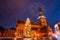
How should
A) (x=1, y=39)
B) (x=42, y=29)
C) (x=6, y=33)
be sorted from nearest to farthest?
(x=1, y=39) → (x=6, y=33) → (x=42, y=29)

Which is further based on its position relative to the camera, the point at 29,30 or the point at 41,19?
the point at 41,19

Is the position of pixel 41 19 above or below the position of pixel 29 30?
above

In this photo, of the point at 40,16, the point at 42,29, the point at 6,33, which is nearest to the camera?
the point at 6,33

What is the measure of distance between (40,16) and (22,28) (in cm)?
423

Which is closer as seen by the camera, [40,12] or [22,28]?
[22,28]

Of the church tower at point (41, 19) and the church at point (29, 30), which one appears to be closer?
the church at point (29, 30)

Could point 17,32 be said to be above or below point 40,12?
below

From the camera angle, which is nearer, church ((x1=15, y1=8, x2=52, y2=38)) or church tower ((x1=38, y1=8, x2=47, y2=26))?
church ((x1=15, y1=8, x2=52, y2=38))

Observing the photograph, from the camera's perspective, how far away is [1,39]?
12.5 meters

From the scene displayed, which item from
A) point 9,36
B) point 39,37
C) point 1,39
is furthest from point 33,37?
point 1,39

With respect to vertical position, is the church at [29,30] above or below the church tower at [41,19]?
below

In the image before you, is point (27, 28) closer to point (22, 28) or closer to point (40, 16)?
point (22, 28)

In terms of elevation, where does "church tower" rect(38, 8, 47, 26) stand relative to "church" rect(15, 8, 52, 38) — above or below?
above

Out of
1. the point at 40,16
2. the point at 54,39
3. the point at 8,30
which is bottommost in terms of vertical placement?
the point at 54,39
